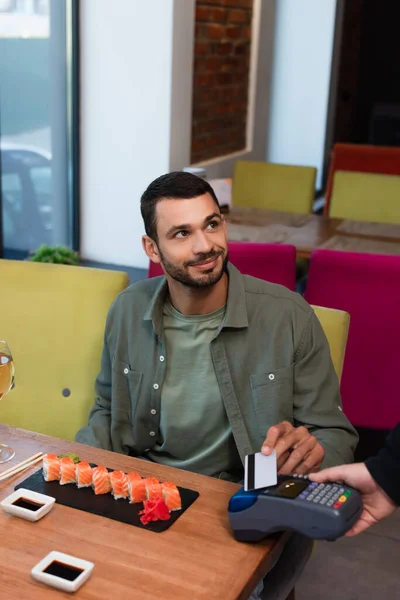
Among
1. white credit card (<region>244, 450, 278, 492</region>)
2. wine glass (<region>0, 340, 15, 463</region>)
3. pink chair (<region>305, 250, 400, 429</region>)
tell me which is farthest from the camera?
pink chair (<region>305, 250, 400, 429</region>)

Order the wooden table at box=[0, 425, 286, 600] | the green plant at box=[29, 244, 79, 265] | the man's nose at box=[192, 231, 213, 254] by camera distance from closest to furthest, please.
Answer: the wooden table at box=[0, 425, 286, 600] → the man's nose at box=[192, 231, 213, 254] → the green plant at box=[29, 244, 79, 265]

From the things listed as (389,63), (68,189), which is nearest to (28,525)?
(68,189)

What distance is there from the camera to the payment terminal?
102 centimetres

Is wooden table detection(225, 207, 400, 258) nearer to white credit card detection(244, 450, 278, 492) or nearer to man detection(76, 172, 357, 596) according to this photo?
man detection(76, 172, 357, 596)

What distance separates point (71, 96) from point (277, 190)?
4.15ft

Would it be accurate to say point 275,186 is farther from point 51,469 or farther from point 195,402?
point 51,469

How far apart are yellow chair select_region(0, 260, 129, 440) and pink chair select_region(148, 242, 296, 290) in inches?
26.2

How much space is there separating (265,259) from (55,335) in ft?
2.76

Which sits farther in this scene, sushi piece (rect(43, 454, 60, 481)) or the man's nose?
the man's nose

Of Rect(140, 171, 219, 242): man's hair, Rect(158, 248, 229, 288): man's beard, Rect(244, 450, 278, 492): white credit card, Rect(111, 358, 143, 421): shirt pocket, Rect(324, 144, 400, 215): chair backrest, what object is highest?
Rect(140, 171, 219, 242): man's hair

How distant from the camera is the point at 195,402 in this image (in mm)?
1582

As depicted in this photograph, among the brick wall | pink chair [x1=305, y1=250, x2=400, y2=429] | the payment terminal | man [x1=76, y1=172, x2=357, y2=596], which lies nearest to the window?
the brick wall

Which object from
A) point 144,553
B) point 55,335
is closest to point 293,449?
point 144,553

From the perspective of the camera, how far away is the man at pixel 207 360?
155 cm
